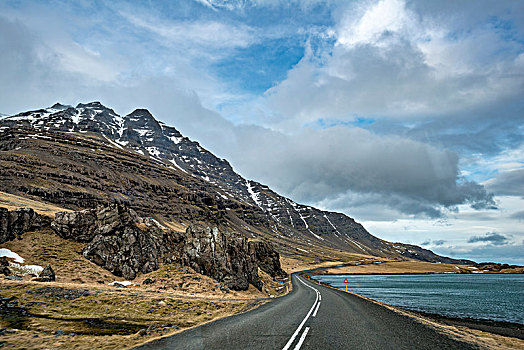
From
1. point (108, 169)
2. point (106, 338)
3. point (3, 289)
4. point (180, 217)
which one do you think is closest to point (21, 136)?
point (108, 169)

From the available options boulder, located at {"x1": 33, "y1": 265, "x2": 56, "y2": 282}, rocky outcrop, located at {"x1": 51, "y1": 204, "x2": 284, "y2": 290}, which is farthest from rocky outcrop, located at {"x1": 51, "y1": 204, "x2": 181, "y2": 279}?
boulder, located at {"x1": 33, "y1": 265, "x2": 56, "y2": 282}

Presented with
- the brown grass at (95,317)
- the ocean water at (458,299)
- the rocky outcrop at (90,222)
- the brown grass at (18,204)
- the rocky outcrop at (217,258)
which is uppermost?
the brown grass at (18,204)

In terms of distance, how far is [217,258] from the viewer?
1796 inches

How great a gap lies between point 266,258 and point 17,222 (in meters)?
70.5

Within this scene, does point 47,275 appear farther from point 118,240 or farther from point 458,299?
point 458,299

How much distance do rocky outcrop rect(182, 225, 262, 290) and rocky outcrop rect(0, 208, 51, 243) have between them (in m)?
19.6

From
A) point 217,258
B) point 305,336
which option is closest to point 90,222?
point 217,258

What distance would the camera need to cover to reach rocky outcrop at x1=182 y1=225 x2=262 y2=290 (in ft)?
145

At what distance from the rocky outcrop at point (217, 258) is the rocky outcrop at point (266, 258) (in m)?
41.0

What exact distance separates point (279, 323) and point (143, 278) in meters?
27.3

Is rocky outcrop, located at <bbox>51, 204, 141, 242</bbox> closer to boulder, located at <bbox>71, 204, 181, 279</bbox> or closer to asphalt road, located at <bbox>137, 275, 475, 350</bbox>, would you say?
boulder, located at <bbox>71, 204, 181, 279</bbox>

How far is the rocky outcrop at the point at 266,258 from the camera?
92.0m

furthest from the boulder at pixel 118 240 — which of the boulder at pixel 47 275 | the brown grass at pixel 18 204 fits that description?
the boulder at pixel 47 275

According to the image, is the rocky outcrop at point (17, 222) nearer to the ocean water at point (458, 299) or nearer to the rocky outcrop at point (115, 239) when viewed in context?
the rocky outcrop at point (115, 239)
